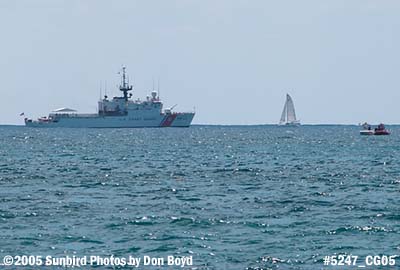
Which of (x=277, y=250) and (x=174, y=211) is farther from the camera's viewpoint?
(x=174, y=211)

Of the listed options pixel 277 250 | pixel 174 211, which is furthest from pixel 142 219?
pixel 277 250

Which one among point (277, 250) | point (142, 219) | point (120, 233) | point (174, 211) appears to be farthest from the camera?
point (174, 211)

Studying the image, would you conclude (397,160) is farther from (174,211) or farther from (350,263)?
(350,263)

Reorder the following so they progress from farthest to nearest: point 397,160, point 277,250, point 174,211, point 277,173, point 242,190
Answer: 1. point 397,160
2. point 277,173
3. point 242,190
4. point 174,211
5. point 277,250

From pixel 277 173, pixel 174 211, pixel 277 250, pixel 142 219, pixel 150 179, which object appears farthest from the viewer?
pixel 277 173

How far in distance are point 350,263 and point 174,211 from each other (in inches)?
435

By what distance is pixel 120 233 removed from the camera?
2800 cm

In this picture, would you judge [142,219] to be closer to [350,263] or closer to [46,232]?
[46,232]

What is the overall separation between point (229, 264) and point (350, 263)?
9.88 feet

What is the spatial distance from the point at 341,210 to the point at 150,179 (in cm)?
Answer: 1811

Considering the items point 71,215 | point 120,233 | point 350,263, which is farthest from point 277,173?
point 350,263

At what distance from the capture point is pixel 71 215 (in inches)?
1266

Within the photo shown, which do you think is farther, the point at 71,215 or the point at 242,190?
the point at 242,190

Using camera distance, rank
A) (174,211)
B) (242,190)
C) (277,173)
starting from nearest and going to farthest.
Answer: (174,211) < (242,190) < (277,173)
